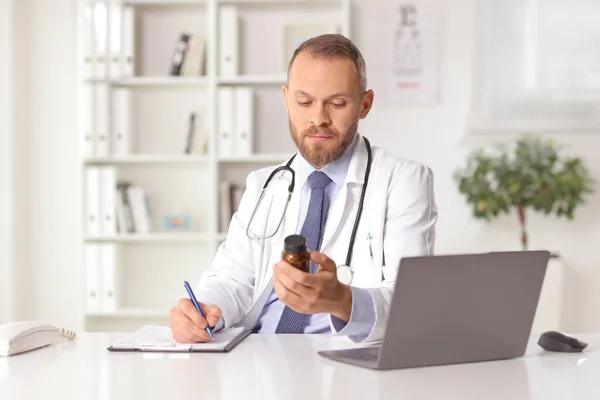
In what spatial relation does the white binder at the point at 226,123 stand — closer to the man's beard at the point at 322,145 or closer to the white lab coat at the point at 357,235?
the white lab coat at the point at 357,235

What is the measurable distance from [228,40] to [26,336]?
267 cm

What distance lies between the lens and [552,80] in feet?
13.9

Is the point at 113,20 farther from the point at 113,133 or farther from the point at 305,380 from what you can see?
the point at 305,380

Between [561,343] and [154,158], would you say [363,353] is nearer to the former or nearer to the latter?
[561,343]

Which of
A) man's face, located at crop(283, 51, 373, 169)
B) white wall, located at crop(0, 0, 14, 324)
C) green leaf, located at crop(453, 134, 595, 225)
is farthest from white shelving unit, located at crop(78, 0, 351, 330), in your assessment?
man's face, located at crop(283, 51, 373, 169)

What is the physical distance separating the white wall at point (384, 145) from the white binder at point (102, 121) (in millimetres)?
354

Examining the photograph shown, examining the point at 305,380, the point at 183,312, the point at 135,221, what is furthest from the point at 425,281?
the point at 135,221

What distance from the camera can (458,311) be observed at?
56.1 inches

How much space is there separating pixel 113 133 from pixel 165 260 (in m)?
0.70

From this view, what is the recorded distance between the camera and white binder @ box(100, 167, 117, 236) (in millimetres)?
4105

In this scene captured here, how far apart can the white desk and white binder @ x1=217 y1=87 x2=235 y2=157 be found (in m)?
2.48

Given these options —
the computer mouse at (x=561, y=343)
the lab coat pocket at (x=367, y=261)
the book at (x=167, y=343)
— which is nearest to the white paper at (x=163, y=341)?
the book at (x=167, y=343)

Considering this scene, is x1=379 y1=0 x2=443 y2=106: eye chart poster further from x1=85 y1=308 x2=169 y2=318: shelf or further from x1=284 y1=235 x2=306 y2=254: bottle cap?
x1=284 y1=235 x2=306 y2=254: bottle cap

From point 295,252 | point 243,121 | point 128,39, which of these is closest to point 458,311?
point 295,252
